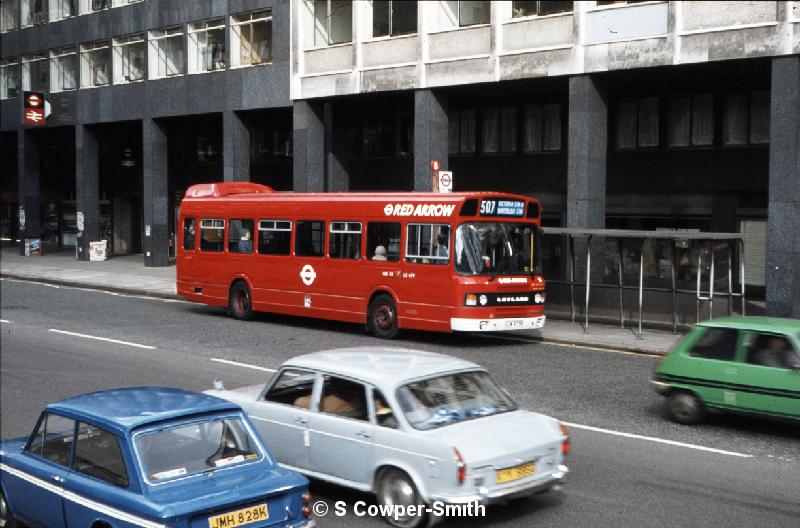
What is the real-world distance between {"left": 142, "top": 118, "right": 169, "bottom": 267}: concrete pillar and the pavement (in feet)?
2.76

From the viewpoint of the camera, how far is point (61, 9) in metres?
46.3

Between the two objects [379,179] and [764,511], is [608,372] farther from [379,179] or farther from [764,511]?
[379,179]

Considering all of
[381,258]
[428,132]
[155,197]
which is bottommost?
[381,258]

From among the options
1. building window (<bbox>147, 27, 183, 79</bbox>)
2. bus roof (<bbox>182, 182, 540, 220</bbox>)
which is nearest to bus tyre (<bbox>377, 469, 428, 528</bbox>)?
bus roof (<bbox>182, 182, 540, 220</bbox>)

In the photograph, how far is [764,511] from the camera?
8.47m

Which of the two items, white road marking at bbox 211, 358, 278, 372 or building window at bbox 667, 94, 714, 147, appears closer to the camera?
white road marking at bbox 211, 358, 278, 372

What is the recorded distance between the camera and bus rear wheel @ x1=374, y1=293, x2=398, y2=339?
65.4ft

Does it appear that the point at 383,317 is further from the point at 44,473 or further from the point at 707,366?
the point at 44,473

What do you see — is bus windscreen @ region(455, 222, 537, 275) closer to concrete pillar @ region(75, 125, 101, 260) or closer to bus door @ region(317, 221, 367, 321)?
bus door @ region(317, 221, 367, 321)

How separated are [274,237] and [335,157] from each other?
13.8 metres

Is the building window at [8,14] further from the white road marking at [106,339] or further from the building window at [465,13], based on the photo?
the white road marking at [106,339]

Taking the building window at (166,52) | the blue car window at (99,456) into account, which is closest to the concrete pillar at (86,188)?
the building window at (166,52)

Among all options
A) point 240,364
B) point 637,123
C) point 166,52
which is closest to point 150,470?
point 240,364

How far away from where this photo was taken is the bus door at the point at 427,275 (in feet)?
61.4
